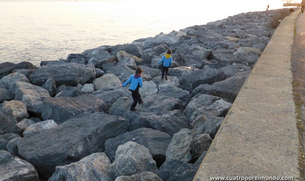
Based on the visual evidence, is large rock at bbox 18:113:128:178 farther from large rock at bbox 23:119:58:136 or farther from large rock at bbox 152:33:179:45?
large rock at bbox 152:33:179:45

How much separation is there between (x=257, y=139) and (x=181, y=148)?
3.93 feet

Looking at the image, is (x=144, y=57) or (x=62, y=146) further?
(x=144, y=57)

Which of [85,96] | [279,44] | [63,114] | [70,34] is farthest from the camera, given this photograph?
[70,34]

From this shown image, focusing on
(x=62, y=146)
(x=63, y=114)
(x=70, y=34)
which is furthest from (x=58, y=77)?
(x=70, y=34)

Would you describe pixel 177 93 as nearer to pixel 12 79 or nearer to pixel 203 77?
pixel 203 77

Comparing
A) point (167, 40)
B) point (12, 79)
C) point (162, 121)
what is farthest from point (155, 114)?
point (167, 40)

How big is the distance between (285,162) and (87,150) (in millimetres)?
3186

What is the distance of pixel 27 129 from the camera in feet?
17.4

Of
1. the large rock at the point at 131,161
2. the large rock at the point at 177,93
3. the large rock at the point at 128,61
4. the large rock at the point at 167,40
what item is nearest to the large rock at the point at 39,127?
the large rock at the point at 131,161

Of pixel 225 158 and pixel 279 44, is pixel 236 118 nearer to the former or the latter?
pixel 225 158

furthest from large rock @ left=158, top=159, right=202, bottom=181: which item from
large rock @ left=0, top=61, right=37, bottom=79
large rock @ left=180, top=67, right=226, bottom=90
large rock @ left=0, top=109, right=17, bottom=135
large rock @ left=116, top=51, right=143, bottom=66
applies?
large rock @ left=0, top=61, right=37, bottom=79

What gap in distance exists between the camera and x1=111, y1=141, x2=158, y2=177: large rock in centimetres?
342

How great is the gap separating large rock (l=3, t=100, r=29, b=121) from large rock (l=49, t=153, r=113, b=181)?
3323mm

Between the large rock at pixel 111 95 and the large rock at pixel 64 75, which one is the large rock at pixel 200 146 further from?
the large rock at pixel 64 75
